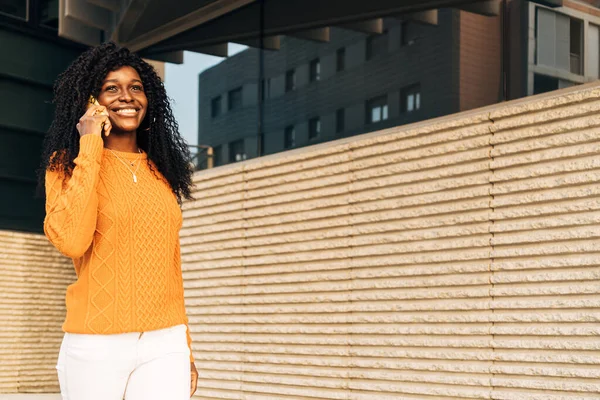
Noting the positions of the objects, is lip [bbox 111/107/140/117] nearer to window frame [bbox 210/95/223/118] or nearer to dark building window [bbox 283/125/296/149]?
dark building window [bbox 283/125/296/149]

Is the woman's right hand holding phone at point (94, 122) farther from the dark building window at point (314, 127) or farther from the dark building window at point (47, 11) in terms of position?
the dark building window at point (47, 11)

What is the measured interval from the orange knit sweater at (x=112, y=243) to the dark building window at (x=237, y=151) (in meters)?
7.25

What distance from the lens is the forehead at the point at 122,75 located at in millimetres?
3191

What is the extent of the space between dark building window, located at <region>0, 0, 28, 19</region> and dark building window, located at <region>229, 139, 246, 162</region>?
473 centimetres

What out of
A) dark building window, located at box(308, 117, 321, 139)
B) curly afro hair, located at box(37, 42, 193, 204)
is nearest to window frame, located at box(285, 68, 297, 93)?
dark building window, located at box(308, 117, 321, 139)

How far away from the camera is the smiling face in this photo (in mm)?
3158

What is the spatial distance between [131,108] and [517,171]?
419 cm

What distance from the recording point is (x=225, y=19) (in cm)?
1098

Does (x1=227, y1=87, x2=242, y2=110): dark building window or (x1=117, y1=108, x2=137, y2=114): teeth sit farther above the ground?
(x1=227, y1=87, x2=242, y2=110): dark building window

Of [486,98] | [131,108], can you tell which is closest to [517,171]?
[486,98]

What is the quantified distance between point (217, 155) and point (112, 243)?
7889 millimetres

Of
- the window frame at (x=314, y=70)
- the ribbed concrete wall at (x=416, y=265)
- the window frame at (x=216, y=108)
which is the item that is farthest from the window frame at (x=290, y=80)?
the window frame at (x=216, y=108)

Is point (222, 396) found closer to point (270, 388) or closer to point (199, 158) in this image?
point (270, 388)

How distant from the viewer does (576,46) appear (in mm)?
6871
